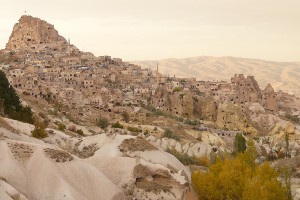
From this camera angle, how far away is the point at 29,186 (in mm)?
18188

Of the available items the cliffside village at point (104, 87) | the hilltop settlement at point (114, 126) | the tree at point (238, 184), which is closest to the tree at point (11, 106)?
the hilltop settlement at point (114, 126)

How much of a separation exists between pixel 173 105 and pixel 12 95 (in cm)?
4158

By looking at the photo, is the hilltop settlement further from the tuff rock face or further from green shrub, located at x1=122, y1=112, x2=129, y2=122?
the tuff rock face

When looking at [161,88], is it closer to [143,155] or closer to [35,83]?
[35,83]

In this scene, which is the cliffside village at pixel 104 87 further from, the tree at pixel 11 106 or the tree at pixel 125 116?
the tree at pixel 11 106

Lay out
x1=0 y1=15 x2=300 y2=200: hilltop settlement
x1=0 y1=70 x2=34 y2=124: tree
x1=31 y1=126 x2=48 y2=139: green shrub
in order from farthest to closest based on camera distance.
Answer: x1=0 y1=70 x2=34 y2=124: tree
x1=31 y1=126 x2=48 y2=139: green shrub
x1=0 y1=15 x2=300 y2=200: hilltop settlement

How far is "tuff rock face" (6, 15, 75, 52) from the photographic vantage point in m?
117

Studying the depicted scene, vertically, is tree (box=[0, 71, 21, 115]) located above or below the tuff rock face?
below

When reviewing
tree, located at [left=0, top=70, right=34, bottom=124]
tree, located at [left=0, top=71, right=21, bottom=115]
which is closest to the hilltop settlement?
tree, located at [left=0, top=70, right=34, bottom=124]

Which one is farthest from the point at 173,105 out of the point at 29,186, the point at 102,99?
the point at 29,186

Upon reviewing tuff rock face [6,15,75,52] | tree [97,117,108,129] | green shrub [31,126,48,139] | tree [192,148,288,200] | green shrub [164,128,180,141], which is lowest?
green shrub [164,128,180,141]

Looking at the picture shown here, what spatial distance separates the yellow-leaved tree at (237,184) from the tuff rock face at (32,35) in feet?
309

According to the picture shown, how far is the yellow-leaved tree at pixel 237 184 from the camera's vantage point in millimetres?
22234

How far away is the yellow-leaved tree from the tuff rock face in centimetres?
9405
